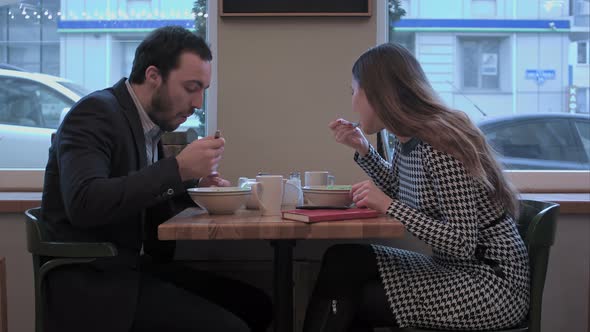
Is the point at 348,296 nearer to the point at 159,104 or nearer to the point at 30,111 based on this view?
the point at 159,104

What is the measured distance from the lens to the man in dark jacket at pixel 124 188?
5.13 ft

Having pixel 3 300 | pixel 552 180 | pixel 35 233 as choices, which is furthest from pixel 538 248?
pixel 3 300

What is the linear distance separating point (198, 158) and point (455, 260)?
0.76 metres

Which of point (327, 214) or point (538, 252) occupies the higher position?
point (327, 214)

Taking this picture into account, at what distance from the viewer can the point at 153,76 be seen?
188 centimetres

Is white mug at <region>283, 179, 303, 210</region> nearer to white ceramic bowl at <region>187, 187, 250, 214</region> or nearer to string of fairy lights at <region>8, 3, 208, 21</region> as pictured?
white ceramic bowl at <region>187, 187, 250, 214</region>

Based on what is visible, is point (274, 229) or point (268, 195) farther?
point (268, 195)

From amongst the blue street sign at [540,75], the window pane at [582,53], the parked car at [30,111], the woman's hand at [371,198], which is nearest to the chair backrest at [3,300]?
the parked car at [30,111]

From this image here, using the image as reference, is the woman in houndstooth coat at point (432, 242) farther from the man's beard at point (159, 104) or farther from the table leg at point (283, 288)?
the man's beard at point (159, 104)

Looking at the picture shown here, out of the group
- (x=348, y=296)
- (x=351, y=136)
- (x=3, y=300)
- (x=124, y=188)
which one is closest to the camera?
(x=124, y=188)

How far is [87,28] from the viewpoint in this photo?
2949 mm

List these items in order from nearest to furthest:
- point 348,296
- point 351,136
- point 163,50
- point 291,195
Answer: point 348,296 → point 163,50 → point 291,195 → point 351,136

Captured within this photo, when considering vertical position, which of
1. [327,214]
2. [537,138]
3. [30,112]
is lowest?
[327,214]

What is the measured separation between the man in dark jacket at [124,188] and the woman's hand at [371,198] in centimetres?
40
